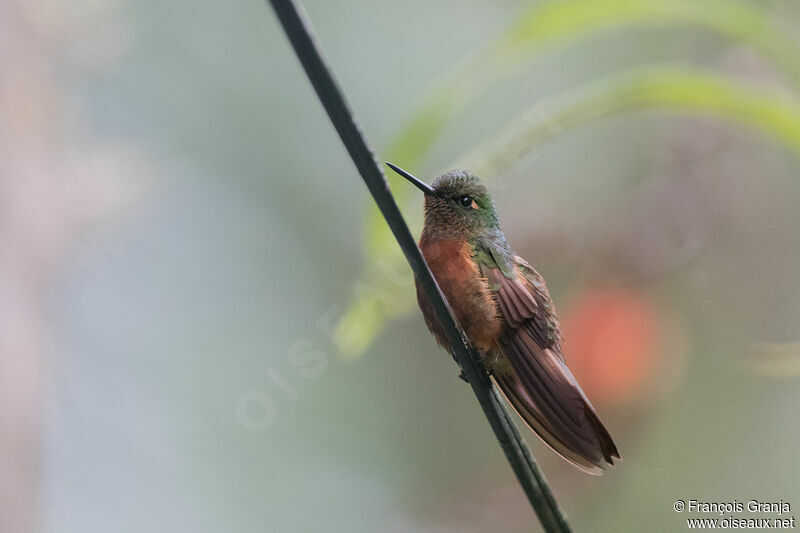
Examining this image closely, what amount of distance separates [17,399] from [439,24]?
8.81 feet

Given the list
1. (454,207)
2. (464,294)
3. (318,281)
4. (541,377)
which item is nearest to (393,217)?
(541,377)

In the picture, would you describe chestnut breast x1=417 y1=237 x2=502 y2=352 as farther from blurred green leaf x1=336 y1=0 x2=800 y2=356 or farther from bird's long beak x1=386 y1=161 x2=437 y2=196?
blurred green leaf x1=336 y1=0 x2=800 y2=356

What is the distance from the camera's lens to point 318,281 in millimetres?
3441

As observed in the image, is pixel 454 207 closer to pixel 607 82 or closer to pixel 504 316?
pixel 504 316

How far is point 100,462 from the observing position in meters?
2.95

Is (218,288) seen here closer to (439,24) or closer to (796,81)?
(439,24)

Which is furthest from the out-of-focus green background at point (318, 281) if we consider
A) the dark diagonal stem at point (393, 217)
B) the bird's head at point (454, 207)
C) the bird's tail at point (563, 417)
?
the dark diagonal stem at point (393, 217)

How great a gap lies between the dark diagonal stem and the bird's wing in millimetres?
234

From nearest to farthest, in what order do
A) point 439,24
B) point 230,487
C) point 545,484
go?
point 545,484
point 230,487
point 439,24

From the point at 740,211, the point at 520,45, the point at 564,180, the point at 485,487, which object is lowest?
the point at 485,487

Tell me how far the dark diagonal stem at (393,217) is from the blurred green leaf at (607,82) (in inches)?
7.0

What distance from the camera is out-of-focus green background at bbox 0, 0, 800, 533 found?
2.31 metres

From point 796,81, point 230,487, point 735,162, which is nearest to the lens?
point 796,81

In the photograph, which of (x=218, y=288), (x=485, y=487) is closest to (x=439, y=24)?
(x=218, y=288)
